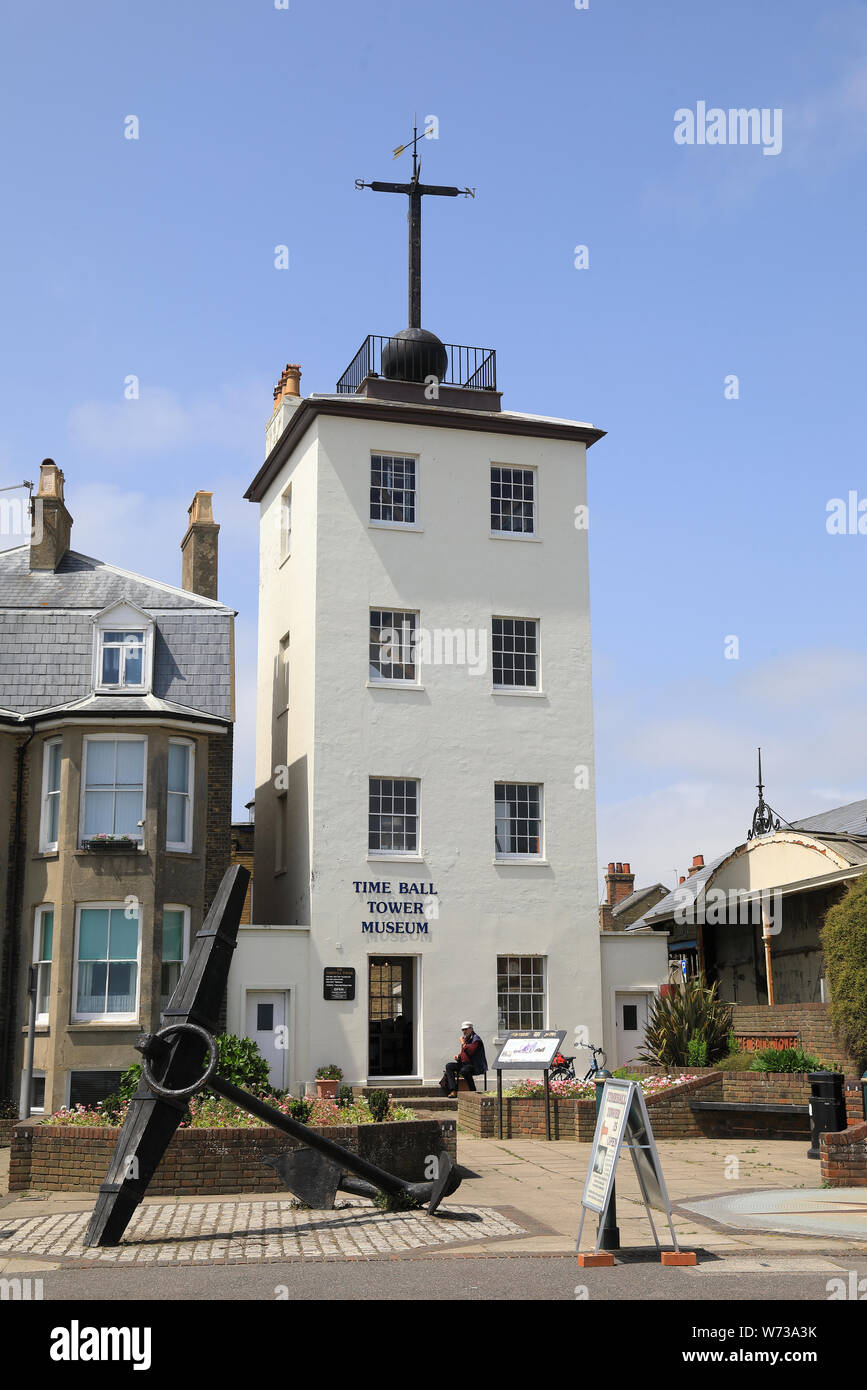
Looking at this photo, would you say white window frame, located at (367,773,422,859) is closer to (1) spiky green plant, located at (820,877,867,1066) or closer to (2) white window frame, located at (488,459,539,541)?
(2) white window frame, located at (488,459,539,541)

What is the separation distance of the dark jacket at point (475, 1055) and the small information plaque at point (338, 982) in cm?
256

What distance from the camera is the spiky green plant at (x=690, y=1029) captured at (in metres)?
23.7

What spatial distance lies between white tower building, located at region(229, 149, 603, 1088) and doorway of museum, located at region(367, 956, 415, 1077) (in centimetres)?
5

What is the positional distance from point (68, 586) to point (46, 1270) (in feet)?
68.6

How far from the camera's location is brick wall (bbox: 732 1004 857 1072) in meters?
21.2

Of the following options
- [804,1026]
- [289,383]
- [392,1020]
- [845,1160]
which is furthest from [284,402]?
[845,1160]

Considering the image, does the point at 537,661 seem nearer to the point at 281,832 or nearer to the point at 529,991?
the point at 281,832

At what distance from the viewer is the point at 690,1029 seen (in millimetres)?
23953

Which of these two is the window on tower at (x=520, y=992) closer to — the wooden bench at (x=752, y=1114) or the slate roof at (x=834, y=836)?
the slate roof at (x=834, y=836)

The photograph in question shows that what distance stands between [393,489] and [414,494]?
475 millimetres

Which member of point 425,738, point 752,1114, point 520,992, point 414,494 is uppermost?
point 414,494
